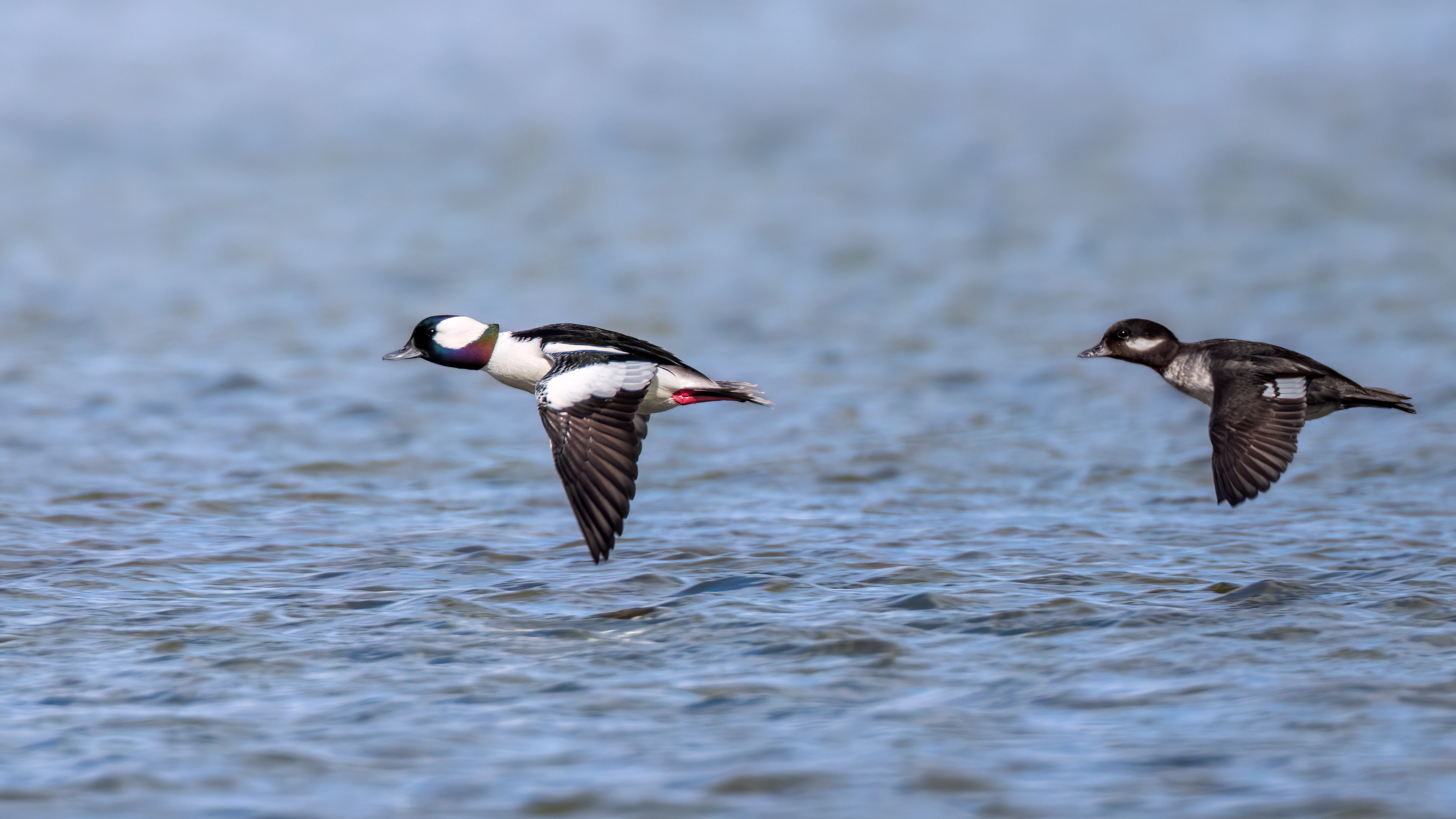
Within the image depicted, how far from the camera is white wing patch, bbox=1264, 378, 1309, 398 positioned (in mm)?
8234

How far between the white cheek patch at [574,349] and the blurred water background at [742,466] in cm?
100

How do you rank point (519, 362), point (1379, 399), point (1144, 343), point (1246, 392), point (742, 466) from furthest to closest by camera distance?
point (742, 466)
point (1144, 343)
point (519, 362)
point (1379, 399)
point (1246, 392)

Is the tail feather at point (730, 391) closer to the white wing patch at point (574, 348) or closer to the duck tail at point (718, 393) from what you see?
the duck tail at point (718, 393)

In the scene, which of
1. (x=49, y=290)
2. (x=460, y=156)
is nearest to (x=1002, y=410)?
(x=49, y=290)

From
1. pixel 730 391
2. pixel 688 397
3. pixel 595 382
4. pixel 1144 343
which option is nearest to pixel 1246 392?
pixel 1144 343

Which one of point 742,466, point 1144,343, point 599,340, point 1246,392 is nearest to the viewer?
point 1246,392

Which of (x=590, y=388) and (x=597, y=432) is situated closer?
(x=597, y=432)

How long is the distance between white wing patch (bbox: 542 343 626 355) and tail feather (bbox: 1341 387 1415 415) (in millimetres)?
3357

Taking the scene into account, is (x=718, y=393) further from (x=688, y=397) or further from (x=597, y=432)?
(x=597, y=432)

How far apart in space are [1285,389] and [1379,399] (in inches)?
18.3

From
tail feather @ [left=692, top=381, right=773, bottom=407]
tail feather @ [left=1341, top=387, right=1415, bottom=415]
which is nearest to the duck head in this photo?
tail feather @ [left=1341, top=387, right=1415, bottom=415]

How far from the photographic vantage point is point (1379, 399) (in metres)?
8.38

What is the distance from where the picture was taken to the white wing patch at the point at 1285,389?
8.23 m

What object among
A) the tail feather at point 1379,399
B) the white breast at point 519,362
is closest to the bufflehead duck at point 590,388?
the white breast at point 519,362
